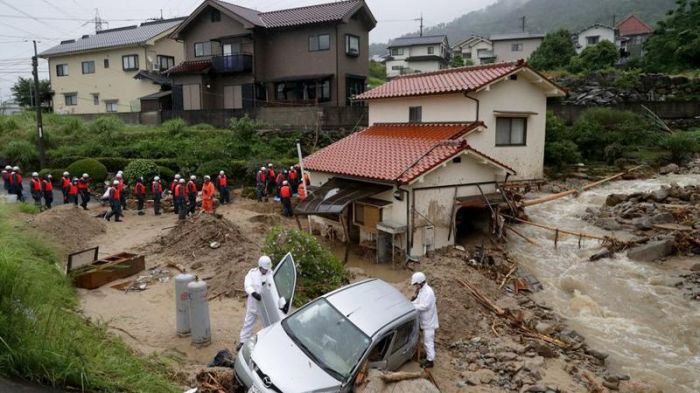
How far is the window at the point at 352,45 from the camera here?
1268 inches

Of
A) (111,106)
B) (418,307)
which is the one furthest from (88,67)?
(418,307)

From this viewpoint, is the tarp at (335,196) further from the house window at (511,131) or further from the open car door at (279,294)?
the house window at (511,131)

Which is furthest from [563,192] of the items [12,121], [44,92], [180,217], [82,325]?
[44,92]

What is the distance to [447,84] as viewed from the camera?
1855cm

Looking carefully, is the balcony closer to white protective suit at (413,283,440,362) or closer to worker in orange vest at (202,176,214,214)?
worker in orange vest at (202,176,214,214)

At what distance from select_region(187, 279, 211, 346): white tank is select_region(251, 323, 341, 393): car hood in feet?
6.45

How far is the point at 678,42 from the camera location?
35500mm

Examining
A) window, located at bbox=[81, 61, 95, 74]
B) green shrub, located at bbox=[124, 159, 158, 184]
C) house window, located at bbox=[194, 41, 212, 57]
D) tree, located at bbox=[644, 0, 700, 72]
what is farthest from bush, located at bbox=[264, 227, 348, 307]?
window, located at bbox=[81, 61, 95, 74]

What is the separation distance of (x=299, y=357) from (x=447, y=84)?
566 inches

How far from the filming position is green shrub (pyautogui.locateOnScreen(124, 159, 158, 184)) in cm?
2298

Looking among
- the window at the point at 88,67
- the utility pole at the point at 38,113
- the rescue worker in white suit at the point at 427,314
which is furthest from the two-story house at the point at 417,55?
the rescue worker in white suit at the point at 427,314

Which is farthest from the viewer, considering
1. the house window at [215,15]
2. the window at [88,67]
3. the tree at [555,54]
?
the tree at [555,54]

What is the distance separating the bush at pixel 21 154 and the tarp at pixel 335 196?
62.0 ft

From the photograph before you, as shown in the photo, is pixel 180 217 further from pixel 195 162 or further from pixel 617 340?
pixel 617 340
